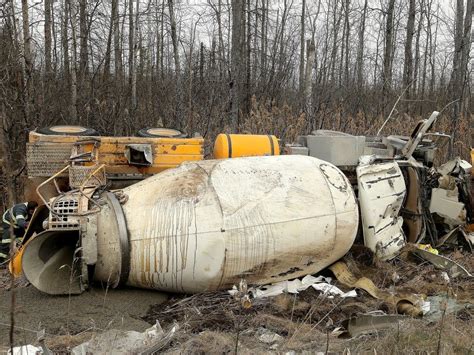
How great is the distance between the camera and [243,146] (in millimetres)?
5297

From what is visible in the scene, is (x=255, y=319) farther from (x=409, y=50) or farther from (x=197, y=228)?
(x=409, y=50)

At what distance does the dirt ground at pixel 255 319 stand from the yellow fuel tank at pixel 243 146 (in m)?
1.50

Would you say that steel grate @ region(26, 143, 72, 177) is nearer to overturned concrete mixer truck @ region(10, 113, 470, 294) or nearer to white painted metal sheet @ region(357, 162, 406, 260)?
overturned concrete mixer truck @ region(10, 113, 470, 294)

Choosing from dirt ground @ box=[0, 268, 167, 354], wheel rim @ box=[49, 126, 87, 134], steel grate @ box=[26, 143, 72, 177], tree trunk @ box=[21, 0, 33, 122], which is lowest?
dirt ground @ box=[0, 268, 167, 354]

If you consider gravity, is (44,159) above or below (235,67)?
below

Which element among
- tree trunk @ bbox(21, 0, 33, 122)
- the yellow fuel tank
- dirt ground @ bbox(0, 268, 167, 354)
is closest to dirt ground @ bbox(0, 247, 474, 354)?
dirt ground @ bbox(0, 268, 167, 354)

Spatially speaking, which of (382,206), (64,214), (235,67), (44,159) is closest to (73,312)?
(64,214)

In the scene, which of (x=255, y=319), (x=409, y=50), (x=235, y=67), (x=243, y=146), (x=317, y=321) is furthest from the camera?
(x=409, y=50)

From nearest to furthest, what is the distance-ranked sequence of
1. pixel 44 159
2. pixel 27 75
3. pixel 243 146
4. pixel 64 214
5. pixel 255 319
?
pixel 255 319
pixel 64 214
pixel 44 159
pixel 243 146
pixel 27 75

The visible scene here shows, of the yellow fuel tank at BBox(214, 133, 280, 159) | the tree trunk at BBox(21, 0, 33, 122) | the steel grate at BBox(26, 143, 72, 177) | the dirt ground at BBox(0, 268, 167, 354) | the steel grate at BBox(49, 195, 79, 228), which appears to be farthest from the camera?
the tree trunk at BBox(21, 0, 33, 122)

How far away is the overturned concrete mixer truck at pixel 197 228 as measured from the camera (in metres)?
3.95

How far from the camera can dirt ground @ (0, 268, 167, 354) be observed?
3345mm

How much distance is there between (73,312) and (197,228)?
1114 mm

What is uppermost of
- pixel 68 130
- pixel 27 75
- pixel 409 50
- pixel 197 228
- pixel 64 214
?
pixel 409 50
